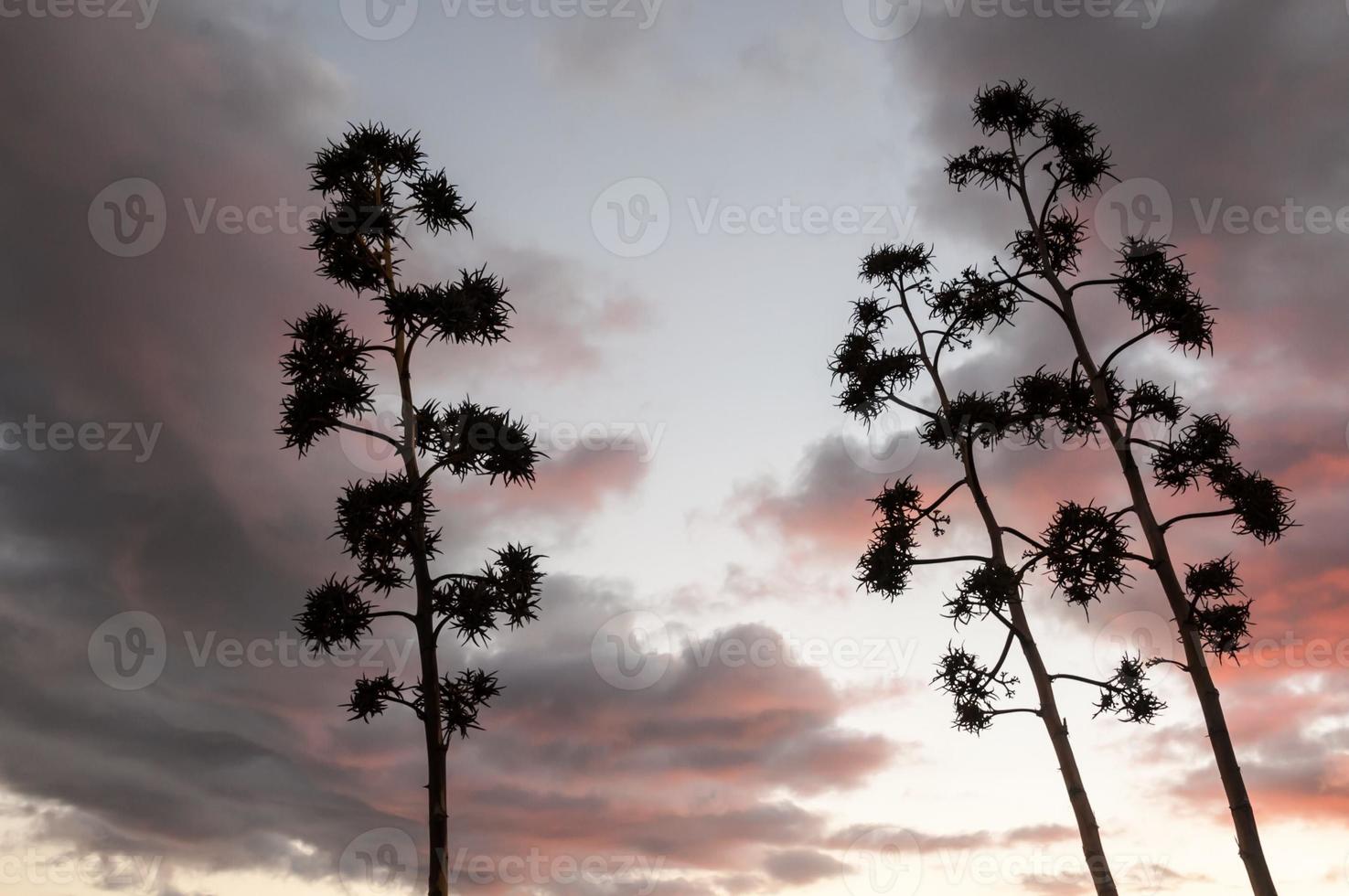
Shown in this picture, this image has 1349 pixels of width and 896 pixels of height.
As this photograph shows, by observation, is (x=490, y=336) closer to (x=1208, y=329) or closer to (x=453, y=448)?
(x=453, y=448)

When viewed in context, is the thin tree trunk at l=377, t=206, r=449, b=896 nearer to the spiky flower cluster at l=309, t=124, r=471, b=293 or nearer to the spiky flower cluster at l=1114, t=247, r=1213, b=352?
the spiky flower cluster at l=309, t=124, r=471, b=293

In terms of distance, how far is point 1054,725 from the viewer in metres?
15.2

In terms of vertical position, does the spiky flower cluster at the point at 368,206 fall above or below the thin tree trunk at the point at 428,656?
above

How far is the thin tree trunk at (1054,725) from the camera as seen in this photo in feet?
47.0

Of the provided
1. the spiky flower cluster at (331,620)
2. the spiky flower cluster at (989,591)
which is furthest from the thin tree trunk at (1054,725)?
the spiky flower cluster at (331,620)

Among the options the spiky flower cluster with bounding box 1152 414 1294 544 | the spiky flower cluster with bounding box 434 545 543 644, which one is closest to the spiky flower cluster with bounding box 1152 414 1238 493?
the spiky flower cluster with bounding box 1152 414 1294 544

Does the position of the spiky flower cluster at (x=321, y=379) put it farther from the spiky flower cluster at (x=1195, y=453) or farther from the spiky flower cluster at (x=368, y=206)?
the spiky flower cluster at (x=1195, y=453)

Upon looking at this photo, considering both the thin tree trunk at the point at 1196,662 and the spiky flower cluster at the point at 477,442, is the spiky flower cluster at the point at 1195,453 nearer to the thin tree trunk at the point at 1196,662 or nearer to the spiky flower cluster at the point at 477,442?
the thin tree trunk at the point at 1196,662

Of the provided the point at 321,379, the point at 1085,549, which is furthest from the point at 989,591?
the point at 321,379

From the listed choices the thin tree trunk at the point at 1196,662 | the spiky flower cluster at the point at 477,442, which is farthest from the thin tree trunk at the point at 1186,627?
the spiky flower cluster at the point at 477,442

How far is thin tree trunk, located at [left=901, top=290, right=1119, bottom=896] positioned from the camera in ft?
47.0

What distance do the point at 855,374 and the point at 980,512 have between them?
374 centimetres

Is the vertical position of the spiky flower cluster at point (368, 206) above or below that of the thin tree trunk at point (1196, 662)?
above

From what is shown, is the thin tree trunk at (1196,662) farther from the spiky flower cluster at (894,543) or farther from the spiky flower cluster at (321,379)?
the spiky flower cluster at (321,379)
